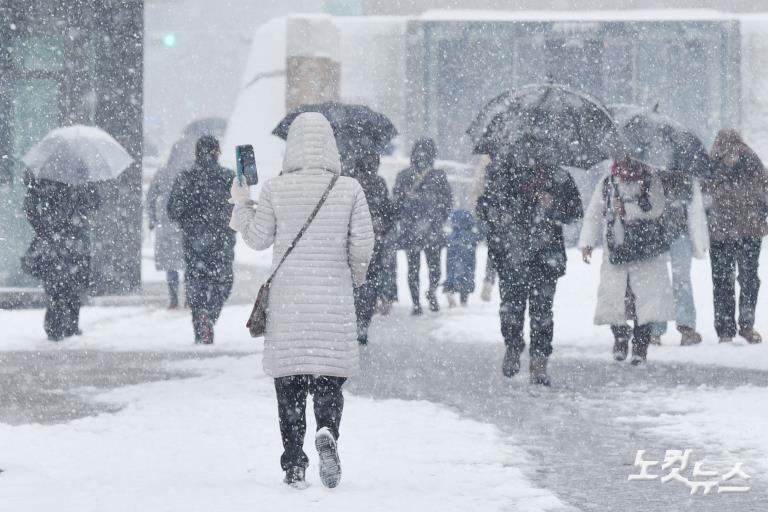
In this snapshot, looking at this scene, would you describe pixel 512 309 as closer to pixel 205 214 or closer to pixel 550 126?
pixel 550 126

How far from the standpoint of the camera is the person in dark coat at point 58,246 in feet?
43.9

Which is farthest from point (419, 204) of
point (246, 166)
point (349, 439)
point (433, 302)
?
point (246, 166)

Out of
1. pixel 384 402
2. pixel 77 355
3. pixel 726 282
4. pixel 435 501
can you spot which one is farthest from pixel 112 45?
pixel 435 501

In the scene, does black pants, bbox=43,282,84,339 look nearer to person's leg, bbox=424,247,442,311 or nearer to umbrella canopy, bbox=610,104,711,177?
person's leg, bbox=424,247,442,311

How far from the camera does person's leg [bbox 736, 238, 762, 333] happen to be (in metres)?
13.0

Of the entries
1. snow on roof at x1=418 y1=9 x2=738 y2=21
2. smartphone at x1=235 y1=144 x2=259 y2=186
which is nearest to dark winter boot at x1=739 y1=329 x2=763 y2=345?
smartphone at x1=235 y1=144 x2=259 y2=186

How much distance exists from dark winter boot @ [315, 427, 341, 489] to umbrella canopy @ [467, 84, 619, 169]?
430cm

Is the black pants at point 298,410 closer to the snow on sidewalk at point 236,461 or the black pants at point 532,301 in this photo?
the snow on sidewalk at point 236,461

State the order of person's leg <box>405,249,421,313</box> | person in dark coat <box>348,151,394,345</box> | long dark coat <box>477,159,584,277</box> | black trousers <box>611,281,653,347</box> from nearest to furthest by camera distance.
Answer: long dark coat <box>477,159,584,277</box>, black trousers <box>611,281,653,347</box>, person in dark coat <box>348,151,394,345</box>, person's leg <box>405,249,421,313</box>

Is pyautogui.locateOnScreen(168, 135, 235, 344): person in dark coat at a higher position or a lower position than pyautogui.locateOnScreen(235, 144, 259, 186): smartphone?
lower

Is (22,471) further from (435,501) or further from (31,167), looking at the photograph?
(31,167)

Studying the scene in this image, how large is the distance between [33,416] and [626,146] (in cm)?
485

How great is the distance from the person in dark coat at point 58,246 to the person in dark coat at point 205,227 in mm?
1054

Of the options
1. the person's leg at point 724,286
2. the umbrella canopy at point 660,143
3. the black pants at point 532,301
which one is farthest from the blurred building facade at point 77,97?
the black pants at point 532,301
